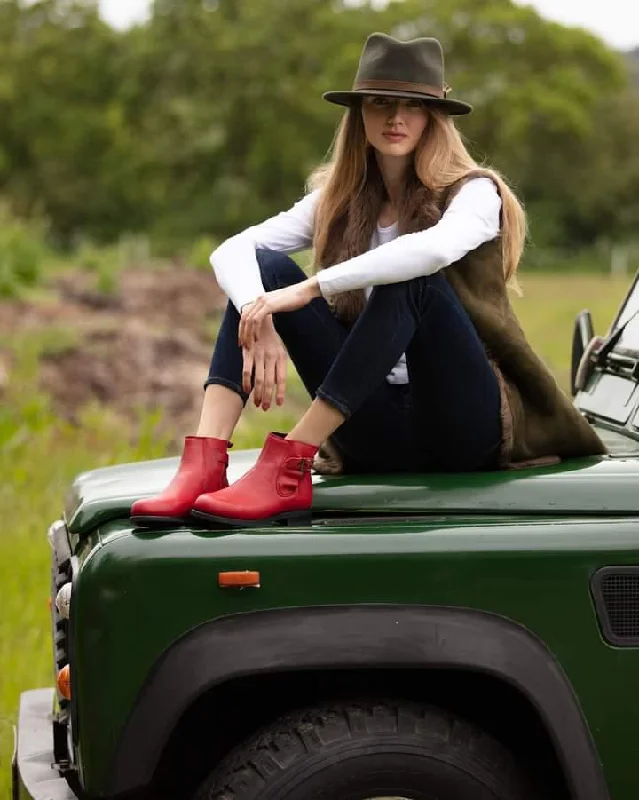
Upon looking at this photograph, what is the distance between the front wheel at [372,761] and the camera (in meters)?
2.66

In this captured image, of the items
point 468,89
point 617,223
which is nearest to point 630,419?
point 468,89

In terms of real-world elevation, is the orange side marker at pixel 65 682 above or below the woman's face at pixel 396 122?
below

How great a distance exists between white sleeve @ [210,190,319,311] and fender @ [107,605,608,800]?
88cm

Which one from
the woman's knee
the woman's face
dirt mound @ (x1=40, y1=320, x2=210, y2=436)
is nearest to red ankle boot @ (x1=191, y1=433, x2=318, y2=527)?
the woman's knee

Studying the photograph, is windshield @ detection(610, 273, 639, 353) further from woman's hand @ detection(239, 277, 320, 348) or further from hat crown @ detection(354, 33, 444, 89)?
woman's hand @ detection(239, 277, 320, 348)

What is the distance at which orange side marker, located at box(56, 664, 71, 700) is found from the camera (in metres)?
2.84

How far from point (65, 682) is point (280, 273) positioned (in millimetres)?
1090

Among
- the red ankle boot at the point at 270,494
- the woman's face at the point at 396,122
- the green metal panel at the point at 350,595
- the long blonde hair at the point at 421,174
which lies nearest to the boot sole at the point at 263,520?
the red ankle boot at the point at 270,494

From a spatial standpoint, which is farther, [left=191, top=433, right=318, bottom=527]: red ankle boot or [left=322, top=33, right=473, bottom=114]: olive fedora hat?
[left=322, top=33, right=473, bottom=114]: olive fedora hat

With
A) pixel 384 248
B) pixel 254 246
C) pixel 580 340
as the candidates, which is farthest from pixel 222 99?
pixel 384 248

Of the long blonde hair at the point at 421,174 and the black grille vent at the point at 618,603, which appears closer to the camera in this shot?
the black grille vent at the point at 618,603

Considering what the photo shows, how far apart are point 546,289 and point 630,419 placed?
28.0 metres

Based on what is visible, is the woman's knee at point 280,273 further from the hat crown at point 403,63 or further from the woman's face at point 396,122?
the hat crown at point 403,63

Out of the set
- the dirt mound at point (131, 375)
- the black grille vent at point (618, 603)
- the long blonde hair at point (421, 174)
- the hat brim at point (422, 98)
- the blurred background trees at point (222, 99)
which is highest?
the blurred background trees at point (222, 99)
